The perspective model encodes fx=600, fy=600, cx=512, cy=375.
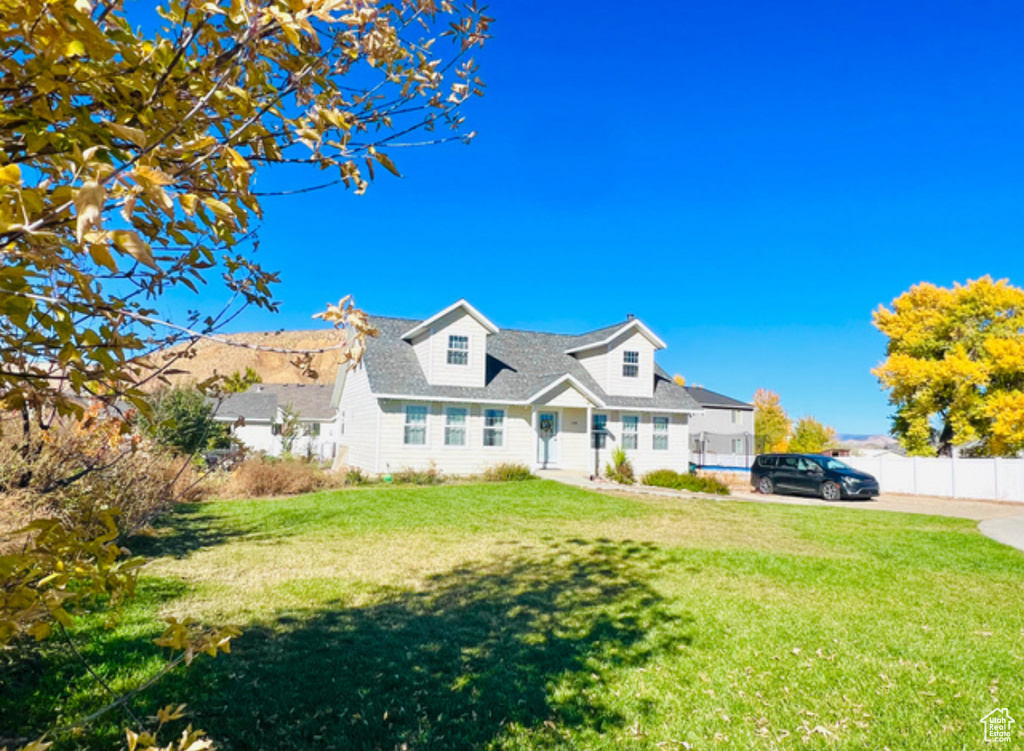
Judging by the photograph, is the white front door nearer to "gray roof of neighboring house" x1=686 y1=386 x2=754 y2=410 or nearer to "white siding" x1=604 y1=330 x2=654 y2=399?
"white siding" x1=604 y1=330 x2=654 y2=399

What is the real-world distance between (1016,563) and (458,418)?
16893 mm

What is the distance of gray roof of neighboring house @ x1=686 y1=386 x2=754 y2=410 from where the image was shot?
43.2 metres

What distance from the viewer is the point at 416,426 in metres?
22.6

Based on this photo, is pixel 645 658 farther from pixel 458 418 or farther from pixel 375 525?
pixel 458 418

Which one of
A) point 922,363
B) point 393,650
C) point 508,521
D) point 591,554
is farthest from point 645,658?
point 922,363

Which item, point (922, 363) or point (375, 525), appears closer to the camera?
point (375, 525)

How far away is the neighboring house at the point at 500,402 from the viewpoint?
74.0 ft

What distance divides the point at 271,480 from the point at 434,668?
1395cm

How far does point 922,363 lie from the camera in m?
26.9

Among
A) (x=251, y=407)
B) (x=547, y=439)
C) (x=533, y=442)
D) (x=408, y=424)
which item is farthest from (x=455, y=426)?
(x=251, y=407)

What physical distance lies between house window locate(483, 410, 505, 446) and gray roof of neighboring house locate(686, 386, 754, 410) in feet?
75.3

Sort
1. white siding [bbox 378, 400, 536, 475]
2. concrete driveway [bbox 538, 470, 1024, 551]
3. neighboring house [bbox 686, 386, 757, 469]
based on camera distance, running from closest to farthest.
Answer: concrete driveway [bbox 538, 470, 1024, 551] < white siding [bbox 378, 400, 536, 475] < neighboring house [bbox 686, 386, 757, 469]

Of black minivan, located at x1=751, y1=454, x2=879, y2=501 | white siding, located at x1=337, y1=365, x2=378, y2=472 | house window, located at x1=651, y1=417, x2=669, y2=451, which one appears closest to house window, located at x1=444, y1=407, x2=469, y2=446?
white siding, located at x1=337, y1=365, x2=378, y2=472

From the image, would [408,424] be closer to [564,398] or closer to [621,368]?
[564,398]
